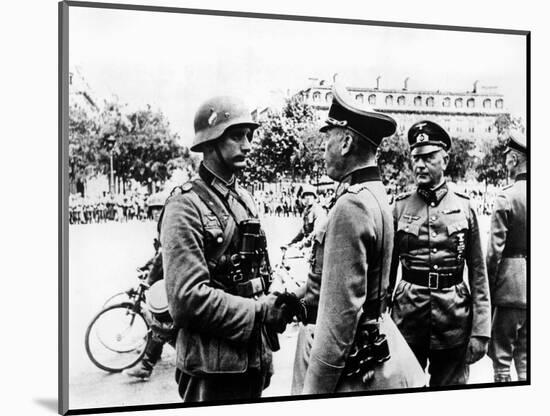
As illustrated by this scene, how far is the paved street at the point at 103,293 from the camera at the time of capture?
4.97 m

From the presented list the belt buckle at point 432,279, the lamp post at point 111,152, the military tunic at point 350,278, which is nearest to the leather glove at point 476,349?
the belt buckle at point 432,279

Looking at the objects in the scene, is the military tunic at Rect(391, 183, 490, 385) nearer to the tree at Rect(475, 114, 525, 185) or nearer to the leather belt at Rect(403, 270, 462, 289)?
the leather belt at Rect(403, 270, 462, 289)

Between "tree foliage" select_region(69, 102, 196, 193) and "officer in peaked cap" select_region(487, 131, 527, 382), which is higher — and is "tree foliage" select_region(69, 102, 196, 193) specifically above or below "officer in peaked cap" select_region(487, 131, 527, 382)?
above

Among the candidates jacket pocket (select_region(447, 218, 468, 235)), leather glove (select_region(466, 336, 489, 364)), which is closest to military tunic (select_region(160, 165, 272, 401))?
jacket pocket (select_region(447, 218, 468, 235))

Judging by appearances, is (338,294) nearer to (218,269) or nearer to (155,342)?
(218,269)

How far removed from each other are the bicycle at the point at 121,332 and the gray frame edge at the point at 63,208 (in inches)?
5.1

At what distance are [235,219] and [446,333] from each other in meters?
1.44

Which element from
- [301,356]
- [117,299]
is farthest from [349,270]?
[117,299]

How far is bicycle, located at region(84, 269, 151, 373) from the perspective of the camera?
5000 mm

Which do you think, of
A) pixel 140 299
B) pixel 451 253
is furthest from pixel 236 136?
pixel 451 253

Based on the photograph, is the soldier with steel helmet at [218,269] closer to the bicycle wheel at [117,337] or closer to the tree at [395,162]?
the bicycle wheel at [117,337]

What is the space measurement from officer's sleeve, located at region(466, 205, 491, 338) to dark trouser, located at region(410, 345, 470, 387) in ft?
0.55

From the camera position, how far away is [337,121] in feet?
17.7

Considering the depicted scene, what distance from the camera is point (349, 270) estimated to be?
5312mm
